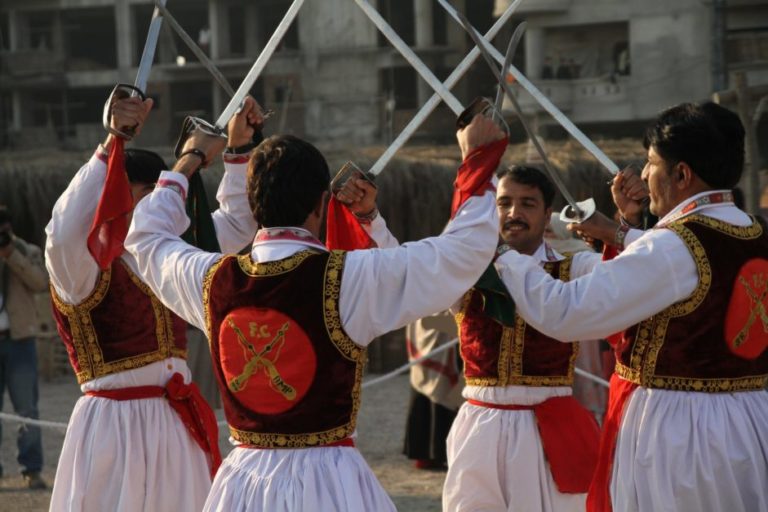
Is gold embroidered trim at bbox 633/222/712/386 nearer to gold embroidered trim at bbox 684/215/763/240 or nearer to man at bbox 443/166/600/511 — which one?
gold embroidered trim at bbox 684/215/763/240

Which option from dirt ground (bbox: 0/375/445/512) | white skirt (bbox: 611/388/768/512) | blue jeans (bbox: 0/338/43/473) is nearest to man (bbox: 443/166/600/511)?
white skirt (bbox: 611/388/768/512)

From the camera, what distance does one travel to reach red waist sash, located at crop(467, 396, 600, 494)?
15.8 feet

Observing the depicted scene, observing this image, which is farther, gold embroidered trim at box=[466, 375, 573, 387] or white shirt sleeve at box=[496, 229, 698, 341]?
gold embroidered trim at box=[466, 375, 573, 387]

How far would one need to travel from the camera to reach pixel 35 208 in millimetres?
16031

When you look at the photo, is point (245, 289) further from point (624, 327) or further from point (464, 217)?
point (624, 327)

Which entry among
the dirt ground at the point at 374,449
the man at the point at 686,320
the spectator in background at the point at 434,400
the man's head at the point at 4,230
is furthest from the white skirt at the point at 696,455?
the man's head at the point at 4,230

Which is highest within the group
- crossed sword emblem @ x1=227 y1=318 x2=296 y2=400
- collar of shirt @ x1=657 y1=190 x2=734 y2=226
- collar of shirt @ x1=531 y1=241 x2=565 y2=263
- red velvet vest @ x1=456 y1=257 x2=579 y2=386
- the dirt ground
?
collar of shirt @ x1=657 y1=190 x2=734 y2=226

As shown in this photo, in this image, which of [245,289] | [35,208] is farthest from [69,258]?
[35,208]

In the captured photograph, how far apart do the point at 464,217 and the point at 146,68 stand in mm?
1036

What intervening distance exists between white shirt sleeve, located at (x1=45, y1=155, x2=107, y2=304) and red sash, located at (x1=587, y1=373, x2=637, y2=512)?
1697 mm

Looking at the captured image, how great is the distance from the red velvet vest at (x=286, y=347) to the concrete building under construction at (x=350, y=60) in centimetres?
1888

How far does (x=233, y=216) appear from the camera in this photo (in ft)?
15.6

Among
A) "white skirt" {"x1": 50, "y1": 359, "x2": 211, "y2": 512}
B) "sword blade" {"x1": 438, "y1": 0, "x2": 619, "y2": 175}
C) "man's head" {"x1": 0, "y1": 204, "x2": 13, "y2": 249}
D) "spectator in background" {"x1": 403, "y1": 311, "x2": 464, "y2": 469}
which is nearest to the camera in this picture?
"sword blade" {"x1": 438, "y1": 0, "x2": 619, "y2": 175}

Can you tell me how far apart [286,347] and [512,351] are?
154 centimetres
